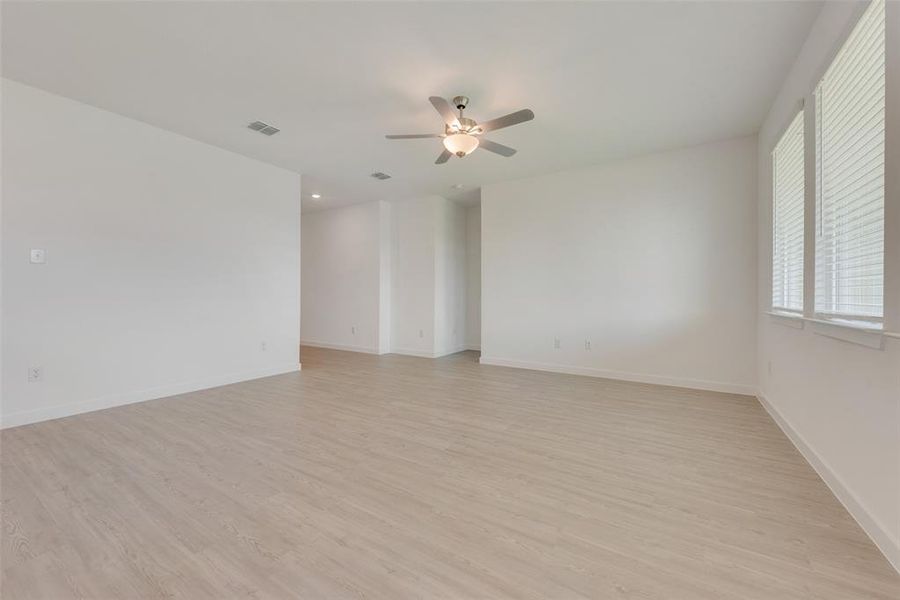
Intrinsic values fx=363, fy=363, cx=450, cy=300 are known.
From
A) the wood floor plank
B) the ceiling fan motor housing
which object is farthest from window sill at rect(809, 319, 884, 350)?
the ceiling fan motor housing

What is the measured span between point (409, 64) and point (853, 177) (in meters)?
2.64

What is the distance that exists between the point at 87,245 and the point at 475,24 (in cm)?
370

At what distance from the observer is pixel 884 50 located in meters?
1.54

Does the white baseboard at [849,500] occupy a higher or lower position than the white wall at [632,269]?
lower

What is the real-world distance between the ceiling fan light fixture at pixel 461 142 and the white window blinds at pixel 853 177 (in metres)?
2.15

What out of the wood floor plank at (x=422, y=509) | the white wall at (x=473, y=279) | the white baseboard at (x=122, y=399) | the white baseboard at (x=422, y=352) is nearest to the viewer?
the wood floor plank at (x=422, y=509)

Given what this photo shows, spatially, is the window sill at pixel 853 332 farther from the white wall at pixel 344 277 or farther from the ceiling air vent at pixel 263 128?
the white wall at pixel 344 277

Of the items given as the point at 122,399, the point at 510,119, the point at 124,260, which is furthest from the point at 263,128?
the point at 122,399

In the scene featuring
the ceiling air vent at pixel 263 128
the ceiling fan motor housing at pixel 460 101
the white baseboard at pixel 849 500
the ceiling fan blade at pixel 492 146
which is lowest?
the white baseboard at pixel 849 500

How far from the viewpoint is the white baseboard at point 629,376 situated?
3.88 m

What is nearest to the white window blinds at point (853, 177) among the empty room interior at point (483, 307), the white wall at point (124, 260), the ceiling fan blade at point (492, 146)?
the empty room interior at point (483, 307)

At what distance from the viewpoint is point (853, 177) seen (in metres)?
1.82

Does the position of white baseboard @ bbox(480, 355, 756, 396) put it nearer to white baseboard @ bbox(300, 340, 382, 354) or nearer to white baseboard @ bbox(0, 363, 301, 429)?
white baseboard @ bbox(300, 340, 382, 354)

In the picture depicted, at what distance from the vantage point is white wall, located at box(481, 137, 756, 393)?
3898 mm
